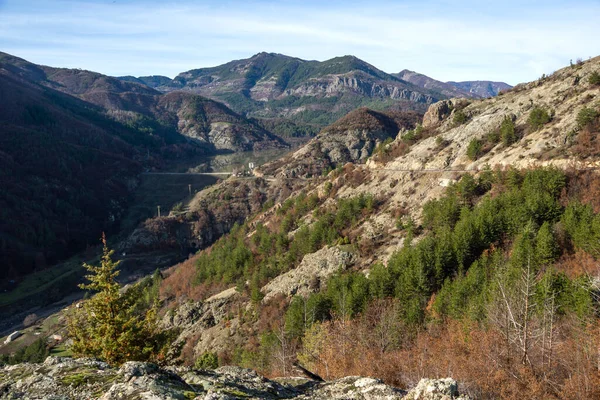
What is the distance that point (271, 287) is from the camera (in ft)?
168

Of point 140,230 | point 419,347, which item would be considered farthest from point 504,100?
point 140,230

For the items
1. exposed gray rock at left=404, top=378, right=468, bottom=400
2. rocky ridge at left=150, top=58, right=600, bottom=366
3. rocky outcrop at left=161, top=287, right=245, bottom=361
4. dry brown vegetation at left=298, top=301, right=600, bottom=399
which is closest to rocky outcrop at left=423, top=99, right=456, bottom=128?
rocky ridge at left=150, top=58, right=600, bottom=366

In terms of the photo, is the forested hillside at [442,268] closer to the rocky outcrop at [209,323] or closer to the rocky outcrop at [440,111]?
the rocky outcrop at [209,323]

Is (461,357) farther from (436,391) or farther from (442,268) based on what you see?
(436,391)

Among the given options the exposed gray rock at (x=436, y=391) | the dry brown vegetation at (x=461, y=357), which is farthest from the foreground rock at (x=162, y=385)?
the dry brown vegetation at (x=461, y=357)

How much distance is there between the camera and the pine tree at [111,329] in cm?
1789

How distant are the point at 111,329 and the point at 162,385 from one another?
1366 cm

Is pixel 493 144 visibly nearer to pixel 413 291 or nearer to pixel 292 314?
pixel 413 291

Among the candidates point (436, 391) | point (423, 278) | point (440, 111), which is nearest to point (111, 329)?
point (436, 391)

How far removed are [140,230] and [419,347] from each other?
11310 centimetres

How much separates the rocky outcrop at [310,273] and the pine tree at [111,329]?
1105 inches

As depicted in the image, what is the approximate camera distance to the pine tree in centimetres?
1789

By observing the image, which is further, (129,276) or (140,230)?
(140,230)

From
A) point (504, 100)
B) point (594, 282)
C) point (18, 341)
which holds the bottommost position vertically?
point (18, 341)
